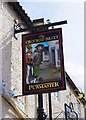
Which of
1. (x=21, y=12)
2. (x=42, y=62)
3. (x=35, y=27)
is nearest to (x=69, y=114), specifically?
(x=21, y=12)

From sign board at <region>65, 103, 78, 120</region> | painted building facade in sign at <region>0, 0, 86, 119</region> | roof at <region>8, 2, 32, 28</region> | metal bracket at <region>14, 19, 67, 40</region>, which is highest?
roof at <region>8, 2, 32, 28</region>

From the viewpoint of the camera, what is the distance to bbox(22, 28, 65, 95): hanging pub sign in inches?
434

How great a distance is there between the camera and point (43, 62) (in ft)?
37.9

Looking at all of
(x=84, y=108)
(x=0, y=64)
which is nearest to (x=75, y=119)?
(x=84, y=108)

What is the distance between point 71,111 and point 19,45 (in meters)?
7.20

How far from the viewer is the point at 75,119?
63.7 feet

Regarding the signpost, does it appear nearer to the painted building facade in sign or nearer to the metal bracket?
the painted building facade in sign

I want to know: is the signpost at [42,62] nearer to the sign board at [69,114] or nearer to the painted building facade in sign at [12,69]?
the painted building facade in sign at [12,69]

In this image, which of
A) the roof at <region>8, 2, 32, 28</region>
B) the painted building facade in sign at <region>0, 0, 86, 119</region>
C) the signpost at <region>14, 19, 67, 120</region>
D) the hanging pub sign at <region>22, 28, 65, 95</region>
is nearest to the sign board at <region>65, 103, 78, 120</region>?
→ the painted building facade in sign at <region>0, 0, 86, 119</region>

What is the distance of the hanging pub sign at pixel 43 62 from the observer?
11.0m

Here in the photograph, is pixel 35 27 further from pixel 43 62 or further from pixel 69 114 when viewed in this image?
pixel 69 114

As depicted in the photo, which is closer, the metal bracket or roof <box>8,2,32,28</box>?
the metal bracket

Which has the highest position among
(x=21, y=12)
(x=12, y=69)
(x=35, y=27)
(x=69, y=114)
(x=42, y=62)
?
(x=21, y=12)

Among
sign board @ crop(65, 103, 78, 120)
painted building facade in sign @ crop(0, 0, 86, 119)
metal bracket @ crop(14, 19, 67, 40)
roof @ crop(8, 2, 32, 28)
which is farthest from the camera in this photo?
sign board @ crop(65, 103, 78, 120)
